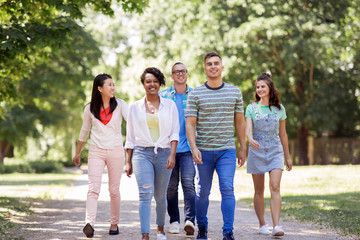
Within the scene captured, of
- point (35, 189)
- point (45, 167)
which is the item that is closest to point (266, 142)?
point (35, 189)

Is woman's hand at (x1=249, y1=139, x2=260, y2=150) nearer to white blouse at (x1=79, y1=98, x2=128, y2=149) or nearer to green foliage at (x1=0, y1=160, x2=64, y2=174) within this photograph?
white blouse at (x1=79, y1=98, x2=128, y2=149)

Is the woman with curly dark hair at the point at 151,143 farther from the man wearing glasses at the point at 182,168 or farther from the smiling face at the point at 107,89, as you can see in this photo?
the smiling face at the point at 107,89

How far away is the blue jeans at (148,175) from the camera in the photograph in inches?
247

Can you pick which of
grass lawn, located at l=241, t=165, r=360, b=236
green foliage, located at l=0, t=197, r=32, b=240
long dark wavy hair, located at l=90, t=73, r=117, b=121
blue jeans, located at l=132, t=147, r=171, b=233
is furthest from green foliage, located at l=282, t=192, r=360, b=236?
green foliage, located at l=0, t=197, r=32, b=240

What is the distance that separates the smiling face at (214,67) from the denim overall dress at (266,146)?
3.83 ft

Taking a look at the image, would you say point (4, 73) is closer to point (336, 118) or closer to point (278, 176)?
point (278, 176)

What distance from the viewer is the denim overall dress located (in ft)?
23.6

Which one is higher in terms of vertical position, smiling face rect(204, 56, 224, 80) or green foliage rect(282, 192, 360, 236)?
smiling face rect(204, 56, 224, 80)

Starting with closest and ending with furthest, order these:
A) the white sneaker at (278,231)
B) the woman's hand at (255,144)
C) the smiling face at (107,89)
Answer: the white sneaker at (278,231), the woman's hand at (255,144), the smiling face at (107,89)

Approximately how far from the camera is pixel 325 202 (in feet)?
38.3

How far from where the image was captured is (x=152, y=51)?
43.9 metres

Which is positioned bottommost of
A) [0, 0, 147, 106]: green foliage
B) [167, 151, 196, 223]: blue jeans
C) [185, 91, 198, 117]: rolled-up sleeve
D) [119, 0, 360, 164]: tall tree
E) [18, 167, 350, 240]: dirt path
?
[18, 167, 350, 240]: dirt path

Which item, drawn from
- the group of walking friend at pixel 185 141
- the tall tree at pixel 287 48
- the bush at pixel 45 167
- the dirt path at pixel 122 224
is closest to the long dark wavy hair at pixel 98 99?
the group of walking friend at pixel 185 141

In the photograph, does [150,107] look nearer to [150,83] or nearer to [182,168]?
[150,83]
